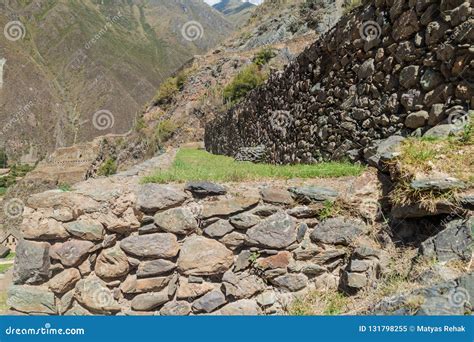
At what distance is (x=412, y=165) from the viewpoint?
143 inches

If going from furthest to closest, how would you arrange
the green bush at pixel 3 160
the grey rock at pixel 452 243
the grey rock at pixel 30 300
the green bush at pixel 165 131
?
the green bush at pixel 3 160 → the green bush at pixel 165 131 → the grey rock at pixel 30 300 → the grey rock at pixel 452 243

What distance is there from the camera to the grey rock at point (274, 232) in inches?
156

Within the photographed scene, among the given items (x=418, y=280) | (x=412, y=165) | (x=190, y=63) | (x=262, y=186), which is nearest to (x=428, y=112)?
(x=412, y=165)

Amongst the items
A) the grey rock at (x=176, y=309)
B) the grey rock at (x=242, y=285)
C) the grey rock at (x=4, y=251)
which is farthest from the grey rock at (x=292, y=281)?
the grey rock at (x=4, y=251)

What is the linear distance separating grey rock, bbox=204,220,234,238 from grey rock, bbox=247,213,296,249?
208mm

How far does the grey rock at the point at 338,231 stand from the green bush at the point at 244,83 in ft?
64.7

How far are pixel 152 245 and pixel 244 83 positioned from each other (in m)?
20.7

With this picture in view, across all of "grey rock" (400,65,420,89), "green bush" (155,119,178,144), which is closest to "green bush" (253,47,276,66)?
"green bush" (155,119,178,144)

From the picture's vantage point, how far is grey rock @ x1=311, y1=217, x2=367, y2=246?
156 inches

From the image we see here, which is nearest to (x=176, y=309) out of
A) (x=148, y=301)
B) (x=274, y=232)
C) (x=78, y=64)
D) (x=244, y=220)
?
(x=148, y=301)

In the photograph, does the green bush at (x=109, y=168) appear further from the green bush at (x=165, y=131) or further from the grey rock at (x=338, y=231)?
the grey rock at (x=338, y=231)

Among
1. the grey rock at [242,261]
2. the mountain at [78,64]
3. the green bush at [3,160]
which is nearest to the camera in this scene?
the grey rock at [242,261]

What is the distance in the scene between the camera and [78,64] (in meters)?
124

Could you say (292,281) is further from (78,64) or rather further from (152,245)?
(78,64)
